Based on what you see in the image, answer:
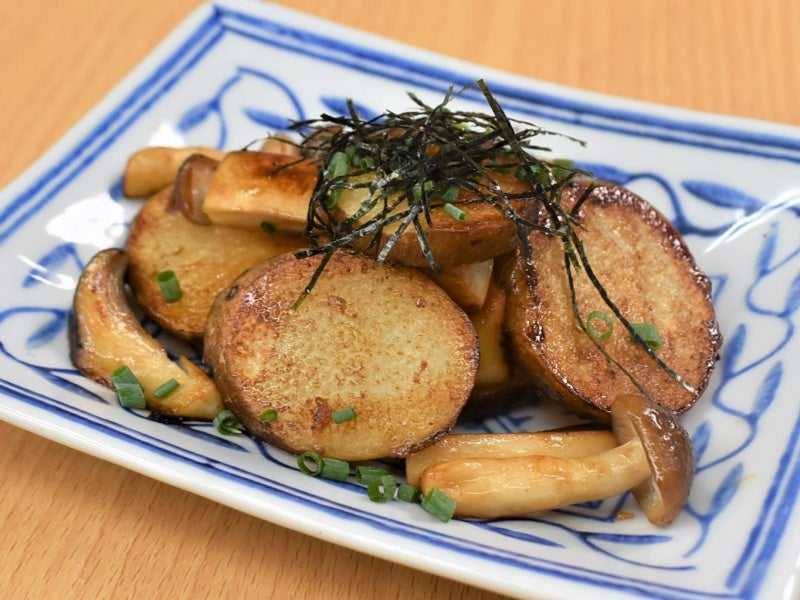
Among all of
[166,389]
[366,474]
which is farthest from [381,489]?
[166,389]

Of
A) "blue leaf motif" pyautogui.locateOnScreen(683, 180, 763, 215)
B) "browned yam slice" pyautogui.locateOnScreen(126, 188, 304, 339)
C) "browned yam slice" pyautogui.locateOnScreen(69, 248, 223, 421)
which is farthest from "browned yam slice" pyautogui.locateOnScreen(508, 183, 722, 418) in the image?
"browned yam slice" pyautogui.locateOnScreen(69, 248, 223, 421)

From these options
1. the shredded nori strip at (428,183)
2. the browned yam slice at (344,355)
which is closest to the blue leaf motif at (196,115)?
the shredded nori strip at (428,183)

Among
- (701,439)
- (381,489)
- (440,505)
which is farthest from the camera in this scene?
(701,439)

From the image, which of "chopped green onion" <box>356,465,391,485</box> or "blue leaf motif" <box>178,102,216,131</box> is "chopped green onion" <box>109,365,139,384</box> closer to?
"chopped green onion" <box>356,465,391,485</box>

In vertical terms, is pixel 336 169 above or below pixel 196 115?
above

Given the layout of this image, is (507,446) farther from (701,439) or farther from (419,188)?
(419,188)

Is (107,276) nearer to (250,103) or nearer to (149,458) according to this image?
(149,458)

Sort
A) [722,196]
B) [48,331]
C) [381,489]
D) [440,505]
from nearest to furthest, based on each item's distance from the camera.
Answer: [440,505] < [381,489] < [48,331] < [722,196]
